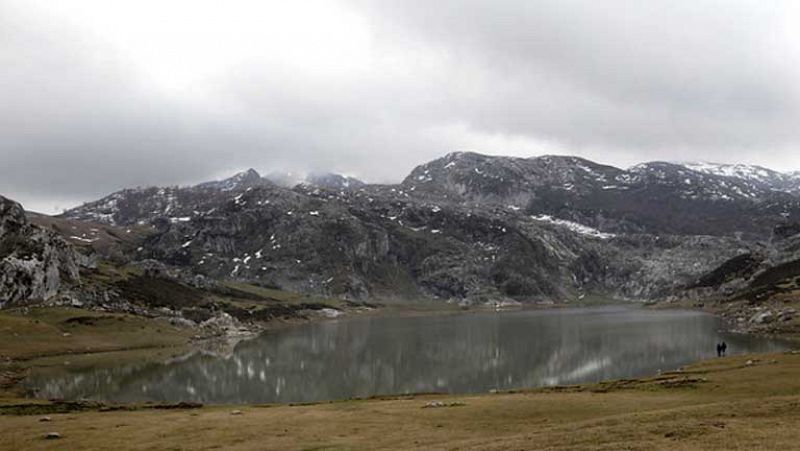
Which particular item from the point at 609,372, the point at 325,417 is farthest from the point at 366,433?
the point at 609,372

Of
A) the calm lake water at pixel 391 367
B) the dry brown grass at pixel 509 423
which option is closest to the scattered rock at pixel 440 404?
the dry brown grass at pixel 509 423

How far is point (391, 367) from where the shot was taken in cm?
12044

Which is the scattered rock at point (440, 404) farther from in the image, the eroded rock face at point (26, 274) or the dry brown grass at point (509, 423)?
the eroded rock face at point (26, 274)

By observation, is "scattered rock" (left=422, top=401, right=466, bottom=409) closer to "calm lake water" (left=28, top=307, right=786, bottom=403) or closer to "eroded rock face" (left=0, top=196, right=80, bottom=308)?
"calm lake water" (left=28, top=307, right=786, bottom=403)

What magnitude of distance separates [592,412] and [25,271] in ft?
597

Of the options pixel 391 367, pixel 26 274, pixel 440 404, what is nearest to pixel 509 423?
pixel 440 404

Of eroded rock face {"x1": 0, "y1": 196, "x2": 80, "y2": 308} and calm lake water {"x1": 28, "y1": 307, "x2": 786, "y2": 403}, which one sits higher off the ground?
eroded rock face {"x1": 0, "y1": 196, "x2": 80, "y2": 308}

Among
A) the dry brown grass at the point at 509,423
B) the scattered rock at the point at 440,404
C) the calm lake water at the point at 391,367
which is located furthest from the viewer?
the calm lake water at the point at 391,367

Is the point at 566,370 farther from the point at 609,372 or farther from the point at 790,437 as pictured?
the point at 790,437

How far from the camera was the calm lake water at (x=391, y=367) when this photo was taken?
9212cm

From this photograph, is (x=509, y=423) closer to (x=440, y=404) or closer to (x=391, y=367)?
(x=440, y=404)

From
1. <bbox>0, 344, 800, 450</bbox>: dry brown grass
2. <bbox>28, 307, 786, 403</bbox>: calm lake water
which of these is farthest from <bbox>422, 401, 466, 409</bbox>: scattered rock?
<bbox>28, 307, 786, 403</bbox>: calm lake water

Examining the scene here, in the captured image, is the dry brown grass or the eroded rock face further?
the eroded rock face

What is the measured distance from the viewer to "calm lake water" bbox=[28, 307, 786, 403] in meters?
92.1
